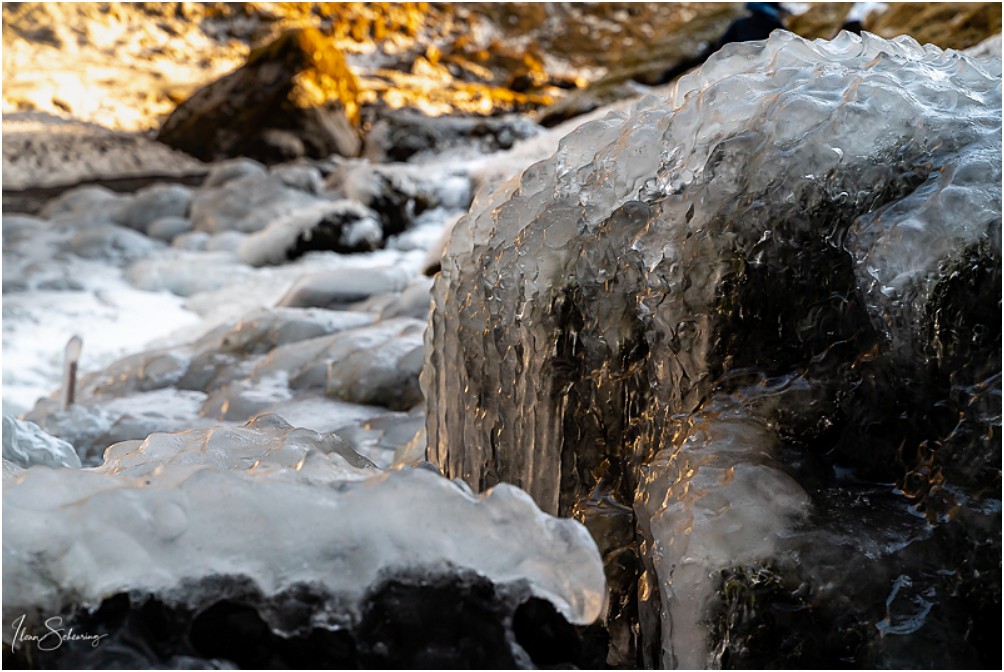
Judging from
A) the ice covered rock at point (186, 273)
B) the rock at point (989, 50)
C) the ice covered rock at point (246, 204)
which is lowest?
the ice covered rock at point (246, 204)

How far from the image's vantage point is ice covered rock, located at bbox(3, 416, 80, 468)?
5.67ft

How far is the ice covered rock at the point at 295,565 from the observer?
96 centimetres

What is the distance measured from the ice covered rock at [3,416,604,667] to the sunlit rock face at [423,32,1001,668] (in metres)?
0.28

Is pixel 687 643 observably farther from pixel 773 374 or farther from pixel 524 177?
pixel 524 177

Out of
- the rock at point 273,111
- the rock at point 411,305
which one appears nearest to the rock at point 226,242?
the rock at point 411,305

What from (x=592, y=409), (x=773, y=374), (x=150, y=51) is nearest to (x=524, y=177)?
(x=592, y=409)

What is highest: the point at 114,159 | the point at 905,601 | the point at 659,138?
the point at 659,138

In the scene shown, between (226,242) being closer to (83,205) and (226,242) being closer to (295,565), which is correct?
(83,205)

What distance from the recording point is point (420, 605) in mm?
981

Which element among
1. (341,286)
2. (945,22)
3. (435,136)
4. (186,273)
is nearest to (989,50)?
(341,286)

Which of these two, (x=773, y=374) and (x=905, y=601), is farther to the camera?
(x=773, y=374)

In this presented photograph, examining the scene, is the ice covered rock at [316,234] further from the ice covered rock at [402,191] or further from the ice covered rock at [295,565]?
the ice covered rock at [295,565]

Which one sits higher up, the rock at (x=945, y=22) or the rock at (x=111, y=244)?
the rock at (x=945, y=22)

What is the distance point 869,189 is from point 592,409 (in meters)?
0.50
